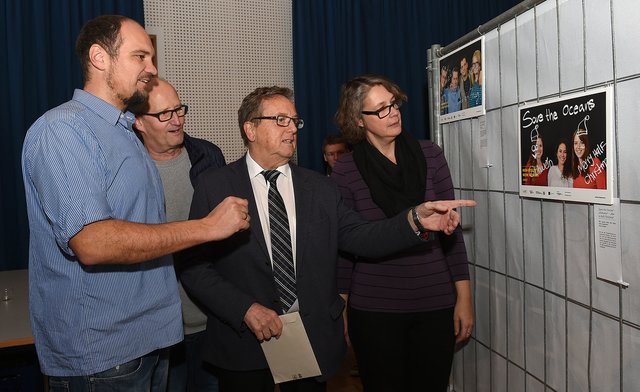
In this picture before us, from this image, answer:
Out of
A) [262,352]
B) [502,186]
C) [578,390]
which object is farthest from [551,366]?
[262,352]

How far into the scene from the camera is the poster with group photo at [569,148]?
60.4 inches

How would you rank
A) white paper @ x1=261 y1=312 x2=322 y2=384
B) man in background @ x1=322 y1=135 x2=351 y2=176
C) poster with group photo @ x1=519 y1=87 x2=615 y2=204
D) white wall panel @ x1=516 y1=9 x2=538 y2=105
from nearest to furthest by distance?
poster with group photo @ x1=519 y1=87 x2=615 y2=204 < white paper @ x1=261 y1=312 x2=322 y2=384 < white wall panel @ x1=516 y1=9 x2=538 y2=105 < man in background @ x1=322 y1=135 x2=351 y2=176

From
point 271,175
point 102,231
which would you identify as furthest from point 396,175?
point 102,231

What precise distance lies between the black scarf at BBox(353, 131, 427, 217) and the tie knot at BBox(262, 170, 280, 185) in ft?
1.31

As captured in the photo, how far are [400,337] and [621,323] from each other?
0.79 meters

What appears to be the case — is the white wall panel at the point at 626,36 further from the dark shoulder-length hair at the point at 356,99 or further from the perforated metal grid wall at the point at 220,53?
the perforated metal grid wall at the point at 220,53

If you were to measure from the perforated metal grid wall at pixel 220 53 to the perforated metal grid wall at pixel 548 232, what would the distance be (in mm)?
2013

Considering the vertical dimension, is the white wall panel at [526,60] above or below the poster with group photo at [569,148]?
above

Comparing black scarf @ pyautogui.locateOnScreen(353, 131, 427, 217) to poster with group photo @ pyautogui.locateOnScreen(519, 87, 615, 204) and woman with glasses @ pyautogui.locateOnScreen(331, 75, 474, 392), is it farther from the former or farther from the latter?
poster with group photo @ pyautogui.locateOnScreen(519, 87, 615, 204)

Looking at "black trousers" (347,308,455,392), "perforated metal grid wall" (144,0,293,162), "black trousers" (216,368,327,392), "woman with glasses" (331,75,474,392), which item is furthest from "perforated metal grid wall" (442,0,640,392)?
"perforated metal grid wall" (144,0,293,162)

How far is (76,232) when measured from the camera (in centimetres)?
122

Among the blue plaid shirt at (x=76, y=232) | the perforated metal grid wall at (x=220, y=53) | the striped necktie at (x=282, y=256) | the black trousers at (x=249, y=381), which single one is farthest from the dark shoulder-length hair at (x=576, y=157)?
the perforated metal grid wall at (x=220, y=53)

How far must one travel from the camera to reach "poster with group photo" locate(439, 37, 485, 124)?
224 centimetres

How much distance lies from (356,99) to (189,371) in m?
1.39
